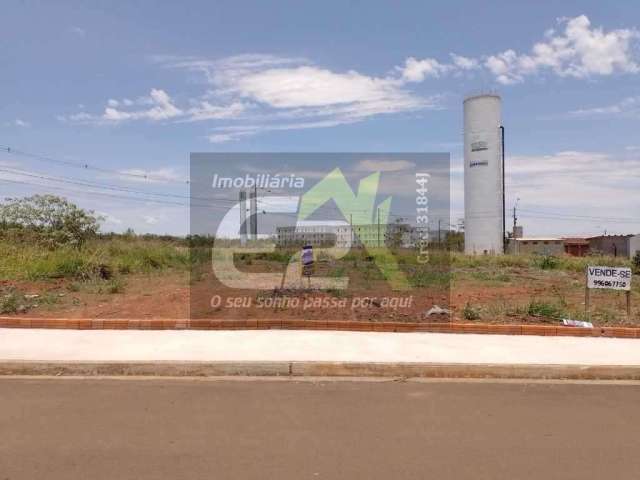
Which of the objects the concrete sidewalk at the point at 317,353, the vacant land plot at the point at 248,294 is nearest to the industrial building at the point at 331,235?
the vacant land plot at the point at 248,294

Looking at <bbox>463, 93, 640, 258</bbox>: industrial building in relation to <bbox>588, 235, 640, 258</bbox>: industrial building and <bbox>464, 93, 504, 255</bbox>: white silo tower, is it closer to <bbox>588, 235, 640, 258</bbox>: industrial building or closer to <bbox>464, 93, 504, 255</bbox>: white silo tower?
<bbox>464, 93, 504, 255</bbox>: white silo tower

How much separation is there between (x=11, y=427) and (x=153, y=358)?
240 cm

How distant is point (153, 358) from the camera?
7500 millimetres

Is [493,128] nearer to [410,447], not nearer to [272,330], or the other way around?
[272,330]

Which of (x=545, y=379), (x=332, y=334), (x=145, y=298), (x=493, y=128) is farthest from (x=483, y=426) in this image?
(x=493, y=128)

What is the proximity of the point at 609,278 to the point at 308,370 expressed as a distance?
6270 millimetres

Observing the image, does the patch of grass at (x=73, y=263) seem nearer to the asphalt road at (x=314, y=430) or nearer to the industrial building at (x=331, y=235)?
the industrial building at (x=331, y=235)

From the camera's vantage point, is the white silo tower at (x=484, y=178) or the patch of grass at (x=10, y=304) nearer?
the patch of grass at (x=10, y=304)

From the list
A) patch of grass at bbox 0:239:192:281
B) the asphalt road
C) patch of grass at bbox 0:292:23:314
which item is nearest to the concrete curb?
the asphalt road

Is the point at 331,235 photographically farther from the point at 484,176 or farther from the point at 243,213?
the point at 484,176

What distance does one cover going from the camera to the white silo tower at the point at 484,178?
2105 inches

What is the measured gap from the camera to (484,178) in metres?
53.8

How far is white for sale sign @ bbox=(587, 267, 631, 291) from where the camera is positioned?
33.8ft

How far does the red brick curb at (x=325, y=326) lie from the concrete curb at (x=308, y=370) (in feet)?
6.88
